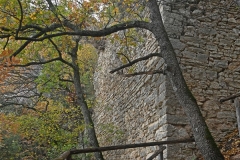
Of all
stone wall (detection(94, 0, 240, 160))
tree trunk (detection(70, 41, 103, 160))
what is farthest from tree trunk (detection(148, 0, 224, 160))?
tree trunk (detection(70, 41, 103, 160))

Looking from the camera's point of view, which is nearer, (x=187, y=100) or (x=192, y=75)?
(x=187, y=100)

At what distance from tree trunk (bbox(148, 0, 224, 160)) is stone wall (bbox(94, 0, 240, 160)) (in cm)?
114

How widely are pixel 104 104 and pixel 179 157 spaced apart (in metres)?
5.37

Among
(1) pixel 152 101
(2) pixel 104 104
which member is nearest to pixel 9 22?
(1) pixel 152 101

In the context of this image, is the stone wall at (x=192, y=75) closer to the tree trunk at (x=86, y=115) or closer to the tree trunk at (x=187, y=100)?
the tree trunk at (x=86, y=115)

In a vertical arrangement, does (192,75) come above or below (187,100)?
above

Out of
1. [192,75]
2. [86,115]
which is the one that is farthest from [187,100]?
[86,115]

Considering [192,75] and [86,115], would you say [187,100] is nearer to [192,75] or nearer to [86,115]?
[192,75]

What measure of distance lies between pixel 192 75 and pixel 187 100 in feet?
5.66

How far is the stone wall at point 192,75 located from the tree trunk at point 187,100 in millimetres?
1139

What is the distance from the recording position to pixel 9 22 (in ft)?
15.4

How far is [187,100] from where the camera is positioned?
12.1ft

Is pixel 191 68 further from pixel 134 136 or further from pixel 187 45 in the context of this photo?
pixel 134 136

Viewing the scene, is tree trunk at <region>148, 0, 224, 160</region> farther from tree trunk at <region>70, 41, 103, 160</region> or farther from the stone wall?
tree trunk at <region>70, 41, 103, 160</region>
